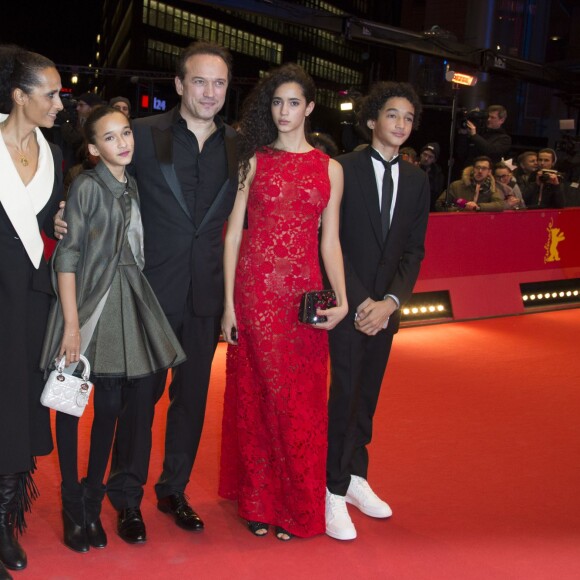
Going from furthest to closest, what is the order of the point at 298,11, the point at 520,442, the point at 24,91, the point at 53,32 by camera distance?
1. the point at 53,32
2. the point at 298,11
3. the point at 520,442
4. the point at 24,91

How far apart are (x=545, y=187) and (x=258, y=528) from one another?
5.82 m

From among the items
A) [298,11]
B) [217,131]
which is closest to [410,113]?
[217,131]

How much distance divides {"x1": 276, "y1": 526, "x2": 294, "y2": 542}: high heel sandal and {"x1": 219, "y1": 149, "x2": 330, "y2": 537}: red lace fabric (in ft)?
0.07

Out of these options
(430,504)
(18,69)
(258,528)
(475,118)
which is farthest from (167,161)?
(475,118)

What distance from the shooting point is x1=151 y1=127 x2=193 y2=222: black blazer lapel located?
268 centimetres

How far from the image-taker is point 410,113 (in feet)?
9.73

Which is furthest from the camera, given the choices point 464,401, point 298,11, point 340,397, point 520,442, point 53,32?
point 53,32

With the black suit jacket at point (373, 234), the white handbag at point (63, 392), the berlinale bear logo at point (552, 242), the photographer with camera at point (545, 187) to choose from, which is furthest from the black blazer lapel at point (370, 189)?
the photographer with camera at point (545, 187)

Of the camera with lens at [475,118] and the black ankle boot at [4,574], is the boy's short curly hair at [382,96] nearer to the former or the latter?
the black ankle boot at [4,574]

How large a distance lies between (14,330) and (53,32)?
15710mm

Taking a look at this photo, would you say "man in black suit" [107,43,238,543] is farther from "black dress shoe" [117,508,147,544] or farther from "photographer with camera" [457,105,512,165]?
"photographer with camera" [457,105,512,165]

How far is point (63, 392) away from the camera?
2.46 metres

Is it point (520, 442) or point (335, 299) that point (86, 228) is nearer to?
point (335, 299)

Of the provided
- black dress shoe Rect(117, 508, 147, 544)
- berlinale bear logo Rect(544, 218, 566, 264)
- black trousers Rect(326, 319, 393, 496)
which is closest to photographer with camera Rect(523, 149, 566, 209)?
berlinale bear logo Rect(544, 218, 566, 264)
